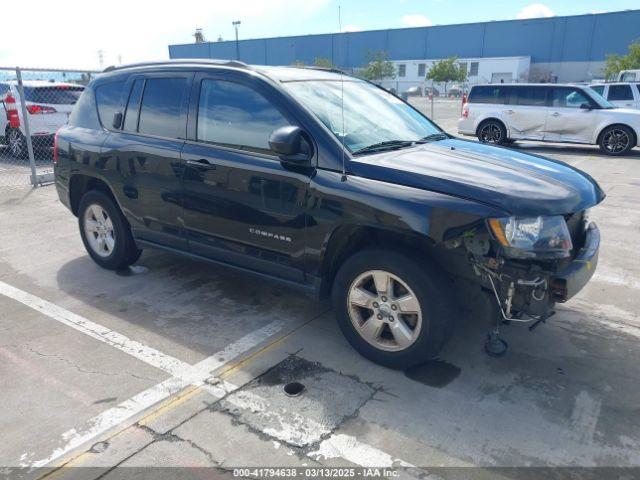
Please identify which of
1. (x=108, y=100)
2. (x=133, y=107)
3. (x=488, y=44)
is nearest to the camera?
(x=133, y=107)

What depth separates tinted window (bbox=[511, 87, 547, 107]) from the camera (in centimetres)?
1365

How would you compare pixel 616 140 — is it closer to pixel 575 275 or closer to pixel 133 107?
pixel 575 275

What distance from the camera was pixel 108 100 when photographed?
15.6 feet

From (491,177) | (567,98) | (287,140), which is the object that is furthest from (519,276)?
(567,98)

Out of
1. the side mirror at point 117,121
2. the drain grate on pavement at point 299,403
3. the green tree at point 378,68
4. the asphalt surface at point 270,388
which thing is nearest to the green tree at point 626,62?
the green tree at point 378,68

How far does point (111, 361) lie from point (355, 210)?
1937 mm

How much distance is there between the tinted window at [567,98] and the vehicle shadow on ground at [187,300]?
11.7 metres

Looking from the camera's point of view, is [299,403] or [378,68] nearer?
[299,403]

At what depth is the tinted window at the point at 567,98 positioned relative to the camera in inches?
517

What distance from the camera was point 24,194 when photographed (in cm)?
875

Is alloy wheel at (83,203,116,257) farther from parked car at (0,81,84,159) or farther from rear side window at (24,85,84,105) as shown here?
rear side window at (24,85,84,105)

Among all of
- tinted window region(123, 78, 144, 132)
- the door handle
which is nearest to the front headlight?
the door handle

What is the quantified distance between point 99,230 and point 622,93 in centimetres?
1660

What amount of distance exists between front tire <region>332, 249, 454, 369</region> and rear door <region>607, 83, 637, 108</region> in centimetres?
1614
